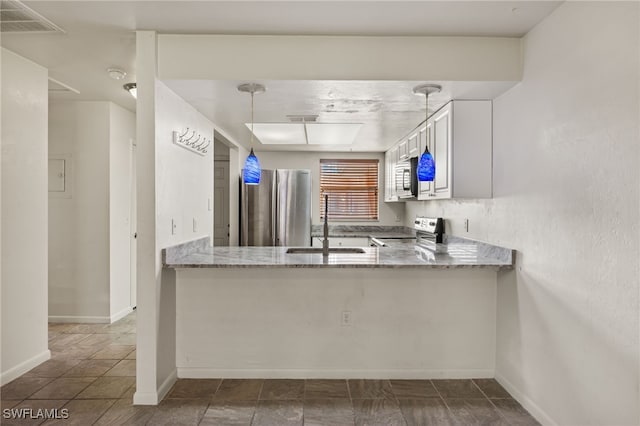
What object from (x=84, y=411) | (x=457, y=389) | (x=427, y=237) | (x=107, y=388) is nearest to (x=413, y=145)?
(x=427, y=237)

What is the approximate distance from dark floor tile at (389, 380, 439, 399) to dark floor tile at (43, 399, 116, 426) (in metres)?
1.87

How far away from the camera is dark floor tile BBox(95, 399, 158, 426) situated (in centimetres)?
223

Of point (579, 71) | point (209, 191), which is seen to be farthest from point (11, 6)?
point (579, 71)

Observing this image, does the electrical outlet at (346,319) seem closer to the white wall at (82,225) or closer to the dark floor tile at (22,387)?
the dark floor tile at (22,387)

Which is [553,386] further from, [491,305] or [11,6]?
[11,6]

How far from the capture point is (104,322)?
4098mm

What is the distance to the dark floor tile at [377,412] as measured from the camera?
7.36 ft

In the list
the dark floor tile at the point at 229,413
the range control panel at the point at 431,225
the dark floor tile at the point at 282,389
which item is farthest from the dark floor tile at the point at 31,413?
the range control panel at the point at 431,225

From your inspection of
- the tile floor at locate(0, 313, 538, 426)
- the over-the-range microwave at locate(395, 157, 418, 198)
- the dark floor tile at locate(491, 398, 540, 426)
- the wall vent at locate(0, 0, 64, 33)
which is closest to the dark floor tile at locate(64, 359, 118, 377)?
the tile floor at locate(0, 313, 538, 426)

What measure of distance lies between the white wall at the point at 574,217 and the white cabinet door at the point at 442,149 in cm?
35

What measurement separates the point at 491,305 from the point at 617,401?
3.81 feet

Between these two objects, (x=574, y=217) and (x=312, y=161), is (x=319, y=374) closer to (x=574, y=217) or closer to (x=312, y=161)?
(x=574, y=217)

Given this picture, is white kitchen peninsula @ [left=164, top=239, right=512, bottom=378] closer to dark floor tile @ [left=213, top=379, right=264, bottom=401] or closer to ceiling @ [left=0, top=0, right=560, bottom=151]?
dark floor tile @ [left=213, top=379, right=264, bottom=401]

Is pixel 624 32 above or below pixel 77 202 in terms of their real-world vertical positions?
above
